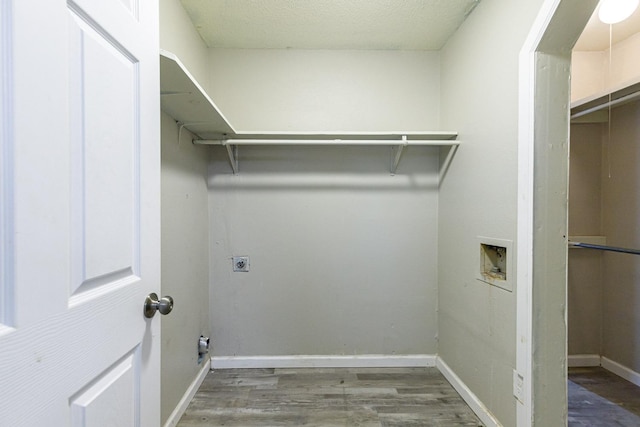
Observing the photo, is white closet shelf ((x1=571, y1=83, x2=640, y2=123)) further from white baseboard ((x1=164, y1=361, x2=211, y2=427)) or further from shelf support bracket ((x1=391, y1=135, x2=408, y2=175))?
white baseboard ((x1=164, y1=361, x2=211, y2=427))

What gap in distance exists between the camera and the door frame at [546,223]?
4.10ft

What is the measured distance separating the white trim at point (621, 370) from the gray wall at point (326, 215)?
1.20m

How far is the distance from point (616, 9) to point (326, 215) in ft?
6.67

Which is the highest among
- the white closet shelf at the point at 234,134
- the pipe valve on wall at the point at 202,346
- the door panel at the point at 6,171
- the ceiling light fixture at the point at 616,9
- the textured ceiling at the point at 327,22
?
the textured ceiling at the point at 327,22


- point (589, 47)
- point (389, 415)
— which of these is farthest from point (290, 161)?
point (589, 47)

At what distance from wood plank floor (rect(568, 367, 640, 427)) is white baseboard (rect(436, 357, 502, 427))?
1.55 feet

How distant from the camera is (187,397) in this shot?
1.78 m

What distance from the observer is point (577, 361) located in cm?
222

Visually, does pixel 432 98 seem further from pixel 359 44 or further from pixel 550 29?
Answer: pixel 550 29

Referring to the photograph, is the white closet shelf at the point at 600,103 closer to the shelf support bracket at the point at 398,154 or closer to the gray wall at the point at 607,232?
the gray wall at the point at 607,232

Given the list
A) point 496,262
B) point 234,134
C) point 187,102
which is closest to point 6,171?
point 187,102

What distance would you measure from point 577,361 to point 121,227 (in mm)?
2973

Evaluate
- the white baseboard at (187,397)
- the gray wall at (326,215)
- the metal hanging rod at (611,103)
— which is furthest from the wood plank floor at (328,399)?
the metal hanging rod at (611,103)

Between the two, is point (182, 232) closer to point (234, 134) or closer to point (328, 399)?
point (234, 134)
